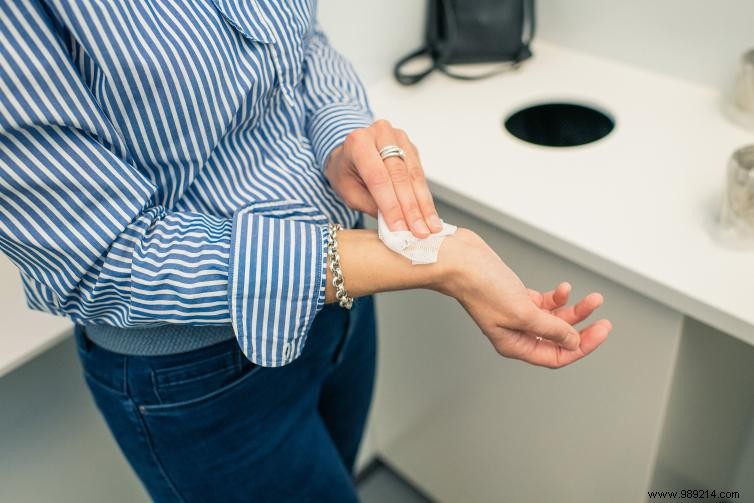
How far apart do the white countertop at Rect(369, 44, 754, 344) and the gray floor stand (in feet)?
2.55

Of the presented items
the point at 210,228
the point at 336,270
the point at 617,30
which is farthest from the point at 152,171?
the point at 617,30

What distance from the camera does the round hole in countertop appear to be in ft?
3.26

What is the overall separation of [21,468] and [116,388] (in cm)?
45

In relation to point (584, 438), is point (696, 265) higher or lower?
higher

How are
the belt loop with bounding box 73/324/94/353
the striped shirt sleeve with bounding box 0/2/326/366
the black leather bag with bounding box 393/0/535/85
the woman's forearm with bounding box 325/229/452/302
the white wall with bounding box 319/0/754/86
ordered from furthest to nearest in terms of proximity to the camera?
the black leather bag with bounding box 393/0/535/85, the white wall with bounding box 319/0/754/86, the belt loop with bounding box 73/324/94/353, the woman's forearm with bounding box 325/229/452/302, the striped shirt sleeve with bounding box 0/2/326/366

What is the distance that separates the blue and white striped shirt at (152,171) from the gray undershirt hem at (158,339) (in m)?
0.06

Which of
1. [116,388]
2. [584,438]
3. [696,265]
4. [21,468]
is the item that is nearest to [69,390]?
[21,468]

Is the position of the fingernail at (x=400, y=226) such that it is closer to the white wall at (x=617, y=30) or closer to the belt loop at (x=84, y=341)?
the belt loop at (x=84, y=341)

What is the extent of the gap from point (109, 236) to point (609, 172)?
58cm

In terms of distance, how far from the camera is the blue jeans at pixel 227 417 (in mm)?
665

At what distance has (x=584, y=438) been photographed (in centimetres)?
94

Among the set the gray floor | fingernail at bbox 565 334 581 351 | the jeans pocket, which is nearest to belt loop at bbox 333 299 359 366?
the jeans pocket

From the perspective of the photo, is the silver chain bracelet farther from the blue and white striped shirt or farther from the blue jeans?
the blue jeans

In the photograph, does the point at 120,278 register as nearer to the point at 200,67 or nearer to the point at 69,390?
the point at 200,67
